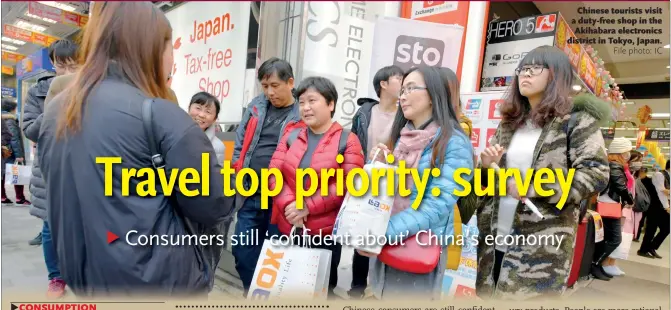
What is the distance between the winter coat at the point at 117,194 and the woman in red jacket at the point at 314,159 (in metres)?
0.65

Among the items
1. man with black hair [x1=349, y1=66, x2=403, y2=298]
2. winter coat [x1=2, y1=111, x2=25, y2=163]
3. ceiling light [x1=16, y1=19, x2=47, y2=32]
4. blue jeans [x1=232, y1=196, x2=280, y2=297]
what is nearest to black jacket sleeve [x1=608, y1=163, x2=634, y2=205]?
man with black hair [x1=349, y1=66, x2=403, y2=298]

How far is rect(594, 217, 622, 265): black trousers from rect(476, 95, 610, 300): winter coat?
2.80 metres

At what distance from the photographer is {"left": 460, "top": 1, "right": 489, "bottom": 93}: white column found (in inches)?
110

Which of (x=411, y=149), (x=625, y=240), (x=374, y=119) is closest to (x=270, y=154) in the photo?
(x=374, y=119)

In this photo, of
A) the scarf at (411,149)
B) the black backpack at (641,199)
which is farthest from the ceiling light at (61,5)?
the black backpack at (641,199)

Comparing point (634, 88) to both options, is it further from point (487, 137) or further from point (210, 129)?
point (210, 129)

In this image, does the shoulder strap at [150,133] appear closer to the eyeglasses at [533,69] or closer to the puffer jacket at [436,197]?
the puffer jacket at [436,197]

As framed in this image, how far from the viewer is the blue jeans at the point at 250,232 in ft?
6.31

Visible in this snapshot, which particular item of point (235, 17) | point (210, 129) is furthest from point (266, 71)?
point (235, 17)

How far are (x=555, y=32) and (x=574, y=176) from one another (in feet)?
7.26

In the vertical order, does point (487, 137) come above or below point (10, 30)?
below

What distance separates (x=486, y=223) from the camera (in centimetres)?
139

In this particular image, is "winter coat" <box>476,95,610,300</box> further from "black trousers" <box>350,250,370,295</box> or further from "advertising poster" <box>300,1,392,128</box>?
"advertising poster" <box>300,1,392,128</box>

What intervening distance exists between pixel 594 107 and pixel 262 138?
1435 mm
